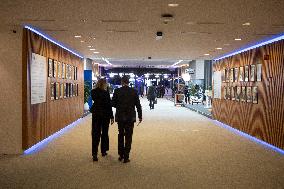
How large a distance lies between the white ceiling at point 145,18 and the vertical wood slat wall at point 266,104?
0.74 meters

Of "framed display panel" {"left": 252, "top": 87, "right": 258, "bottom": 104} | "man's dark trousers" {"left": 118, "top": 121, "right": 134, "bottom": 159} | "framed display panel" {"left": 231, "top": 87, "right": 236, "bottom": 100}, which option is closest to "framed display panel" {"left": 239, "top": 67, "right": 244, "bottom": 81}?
"framed display panel" {"left": 231, "top": 87, "right": 236, "bottom": 100}

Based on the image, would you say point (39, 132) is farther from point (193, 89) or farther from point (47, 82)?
point (193, 89)

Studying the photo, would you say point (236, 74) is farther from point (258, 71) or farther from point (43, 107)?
point (43, 107)

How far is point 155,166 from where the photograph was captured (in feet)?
22.4

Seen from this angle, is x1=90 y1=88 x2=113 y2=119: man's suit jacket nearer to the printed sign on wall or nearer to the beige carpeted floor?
the beige carpeted floor

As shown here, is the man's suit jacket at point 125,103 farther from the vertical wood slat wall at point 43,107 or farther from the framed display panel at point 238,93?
the framed display panel at point 238,93

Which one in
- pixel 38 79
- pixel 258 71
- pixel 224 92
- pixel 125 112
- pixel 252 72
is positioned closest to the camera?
pixel 125 112

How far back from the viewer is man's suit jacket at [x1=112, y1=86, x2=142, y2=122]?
7.01m

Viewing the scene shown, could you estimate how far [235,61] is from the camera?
13.4m

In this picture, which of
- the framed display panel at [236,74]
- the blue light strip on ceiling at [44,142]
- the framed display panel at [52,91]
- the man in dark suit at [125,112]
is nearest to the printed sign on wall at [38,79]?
the framed display panel at [52,91]

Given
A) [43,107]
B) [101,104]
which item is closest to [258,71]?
[101,104]

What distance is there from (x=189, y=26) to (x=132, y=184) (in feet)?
13.1

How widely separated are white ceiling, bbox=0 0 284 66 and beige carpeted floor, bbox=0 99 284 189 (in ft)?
9.38

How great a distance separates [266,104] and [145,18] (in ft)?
16.1
